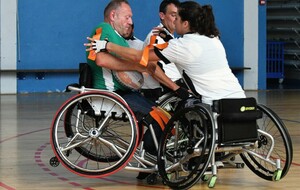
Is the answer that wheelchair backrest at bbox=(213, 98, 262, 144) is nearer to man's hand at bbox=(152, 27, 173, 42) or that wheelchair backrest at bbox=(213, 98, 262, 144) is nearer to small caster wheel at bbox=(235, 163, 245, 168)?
small caster wheel at bbox=(235, 163, 245, 168)

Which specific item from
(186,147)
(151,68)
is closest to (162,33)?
(151,68)

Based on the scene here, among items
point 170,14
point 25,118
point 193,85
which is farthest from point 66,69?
point 193,85

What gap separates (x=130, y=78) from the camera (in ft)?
17.1

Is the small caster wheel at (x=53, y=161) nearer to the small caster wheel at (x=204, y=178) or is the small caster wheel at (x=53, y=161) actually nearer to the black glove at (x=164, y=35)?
the small caster wheel at (x=204, y=178)

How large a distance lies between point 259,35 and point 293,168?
7.51 meters

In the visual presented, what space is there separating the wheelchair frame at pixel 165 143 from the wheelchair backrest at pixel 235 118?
4cm

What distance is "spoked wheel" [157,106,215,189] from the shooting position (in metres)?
4.65

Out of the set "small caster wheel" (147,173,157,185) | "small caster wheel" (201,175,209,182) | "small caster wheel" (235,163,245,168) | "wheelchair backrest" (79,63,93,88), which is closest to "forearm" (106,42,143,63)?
"wheelchair backrest" (79,63,93,88)

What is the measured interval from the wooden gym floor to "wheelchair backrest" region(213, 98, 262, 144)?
0.43m

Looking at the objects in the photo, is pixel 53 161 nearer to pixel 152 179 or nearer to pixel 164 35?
pixel 152 179

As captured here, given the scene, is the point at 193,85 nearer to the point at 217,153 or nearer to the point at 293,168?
the point at 217,153

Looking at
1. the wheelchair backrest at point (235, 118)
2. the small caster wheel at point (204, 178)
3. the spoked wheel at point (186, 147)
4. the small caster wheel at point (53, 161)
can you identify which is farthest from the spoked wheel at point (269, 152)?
the small caster wheel at point (53, 161)

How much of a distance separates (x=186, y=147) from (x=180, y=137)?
0.38 feet

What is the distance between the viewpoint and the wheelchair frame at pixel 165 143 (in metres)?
4.71
